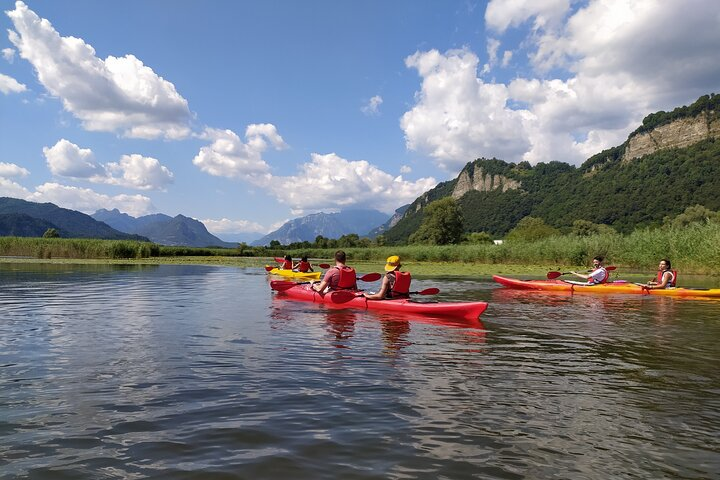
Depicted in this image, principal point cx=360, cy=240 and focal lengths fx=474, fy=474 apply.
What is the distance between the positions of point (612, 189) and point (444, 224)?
41666 mm

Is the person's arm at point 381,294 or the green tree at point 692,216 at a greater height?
the green tree at point 692,216

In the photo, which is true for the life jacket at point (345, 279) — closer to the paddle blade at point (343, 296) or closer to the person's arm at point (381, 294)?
the paddle blade at point (343, 296)

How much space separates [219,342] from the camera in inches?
326

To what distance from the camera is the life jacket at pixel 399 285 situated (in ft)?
39.6

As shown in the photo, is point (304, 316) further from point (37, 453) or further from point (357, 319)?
point (37, 453)

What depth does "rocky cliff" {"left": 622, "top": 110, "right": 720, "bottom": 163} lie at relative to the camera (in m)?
105

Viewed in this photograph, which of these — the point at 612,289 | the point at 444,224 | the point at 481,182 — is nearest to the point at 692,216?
the point at 444,224

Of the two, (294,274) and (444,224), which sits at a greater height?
(444,224)

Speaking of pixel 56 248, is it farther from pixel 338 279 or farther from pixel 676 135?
pixel 676 135

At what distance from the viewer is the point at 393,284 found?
12.1 metres

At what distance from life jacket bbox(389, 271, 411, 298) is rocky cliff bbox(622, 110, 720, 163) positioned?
382 ft

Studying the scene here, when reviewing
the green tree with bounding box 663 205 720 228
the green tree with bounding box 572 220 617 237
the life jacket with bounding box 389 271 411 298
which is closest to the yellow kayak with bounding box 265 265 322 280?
the life jacket with bounding box 389 271 411 298

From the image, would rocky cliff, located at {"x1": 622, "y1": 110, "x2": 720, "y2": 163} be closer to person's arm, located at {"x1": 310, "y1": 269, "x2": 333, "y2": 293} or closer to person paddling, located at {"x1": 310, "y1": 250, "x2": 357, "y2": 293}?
person paddling, located at {"x1": 310, "y1": 250, "x2": 357, "y2": 293}

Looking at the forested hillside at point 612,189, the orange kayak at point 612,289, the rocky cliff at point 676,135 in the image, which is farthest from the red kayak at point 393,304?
the rocky cliff at point 676,135
